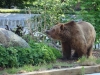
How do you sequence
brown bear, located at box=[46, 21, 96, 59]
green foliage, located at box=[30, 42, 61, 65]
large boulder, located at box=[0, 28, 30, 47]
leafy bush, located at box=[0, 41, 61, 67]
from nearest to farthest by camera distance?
leafy bush, located at box=[0, 41, 61, 67] < large boulder, located at box=[0, 28, 30, 47] < green foliage, located at box=[30, 42, 61, 65] < brown bear, located at box=[46, 21, 96, 59]

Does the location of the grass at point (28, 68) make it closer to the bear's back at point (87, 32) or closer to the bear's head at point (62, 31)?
the bear's head at point (62, 31)

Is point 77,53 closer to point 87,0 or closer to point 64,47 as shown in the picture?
point 64,47

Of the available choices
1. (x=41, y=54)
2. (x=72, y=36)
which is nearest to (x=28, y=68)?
(x=41, y=54)

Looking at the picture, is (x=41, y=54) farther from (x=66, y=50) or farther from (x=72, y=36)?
(x=66, y=50)

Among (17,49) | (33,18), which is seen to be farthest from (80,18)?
(17,49)

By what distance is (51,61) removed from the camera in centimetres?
874

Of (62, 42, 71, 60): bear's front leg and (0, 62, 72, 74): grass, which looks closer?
(0, 62, 72, 74): grass

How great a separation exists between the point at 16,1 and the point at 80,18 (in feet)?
83.9

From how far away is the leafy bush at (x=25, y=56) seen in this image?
7562mm

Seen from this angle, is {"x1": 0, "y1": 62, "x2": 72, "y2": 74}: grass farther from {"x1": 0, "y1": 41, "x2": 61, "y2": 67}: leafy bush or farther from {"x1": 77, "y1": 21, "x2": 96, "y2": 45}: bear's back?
{"x1": 77, "y1": 21, "x2": 96, "y2": 45}: bear's back

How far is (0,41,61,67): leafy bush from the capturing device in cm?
756

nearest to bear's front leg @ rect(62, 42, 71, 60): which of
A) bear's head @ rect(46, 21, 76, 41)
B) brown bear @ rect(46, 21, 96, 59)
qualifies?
brown bear @ rect(46, 21, 96, 59)

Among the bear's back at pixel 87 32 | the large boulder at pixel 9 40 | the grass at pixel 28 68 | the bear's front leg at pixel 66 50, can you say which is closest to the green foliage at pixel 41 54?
the grass at pixel 28 68

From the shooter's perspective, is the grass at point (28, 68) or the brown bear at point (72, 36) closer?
the grass at point (28, 68)
